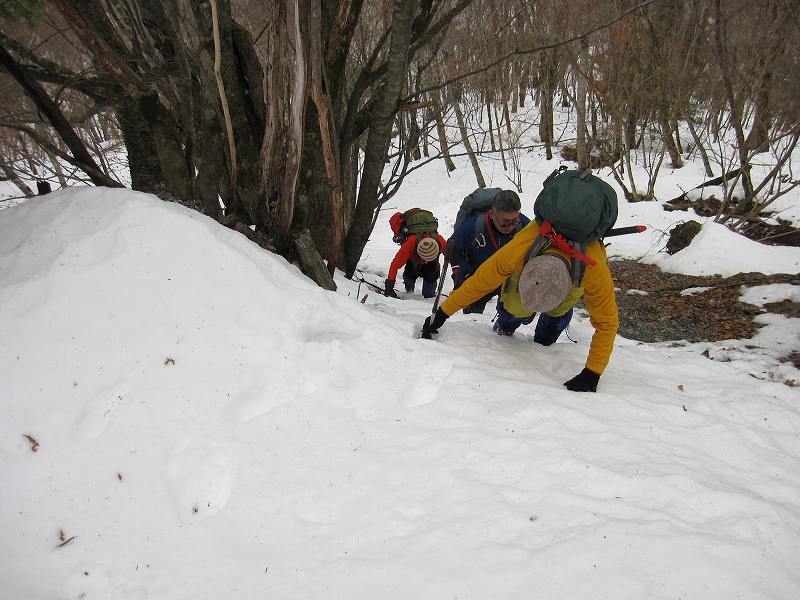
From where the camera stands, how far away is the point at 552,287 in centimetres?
256

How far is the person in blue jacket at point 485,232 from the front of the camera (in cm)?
402

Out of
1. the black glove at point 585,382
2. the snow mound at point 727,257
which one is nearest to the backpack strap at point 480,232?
the black glove at point 585,382

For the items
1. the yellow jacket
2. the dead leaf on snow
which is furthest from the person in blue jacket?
the dead leaf on snow

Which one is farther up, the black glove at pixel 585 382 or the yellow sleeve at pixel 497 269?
the yellow sleeve at pixel 497 269

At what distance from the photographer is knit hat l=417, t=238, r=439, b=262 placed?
19.2ft

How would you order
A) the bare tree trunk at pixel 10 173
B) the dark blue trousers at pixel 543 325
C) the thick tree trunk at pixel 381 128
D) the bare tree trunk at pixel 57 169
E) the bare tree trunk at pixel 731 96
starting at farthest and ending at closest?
the bare tree trunk at pixel 731 96 → the bare tree trunk at pixel 57 169 → the bare tree trunk at pixel 10 173 → the dark blue trousers at pixel 543 325 → the thick tree trunk at pixel 381 128

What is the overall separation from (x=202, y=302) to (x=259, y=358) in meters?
0.45

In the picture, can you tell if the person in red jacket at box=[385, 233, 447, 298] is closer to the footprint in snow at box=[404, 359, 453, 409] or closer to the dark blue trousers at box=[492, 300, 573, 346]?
the dark blue trousers at box=[492, 300, 573, 346]

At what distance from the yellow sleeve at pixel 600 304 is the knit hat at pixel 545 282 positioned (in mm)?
→ 269

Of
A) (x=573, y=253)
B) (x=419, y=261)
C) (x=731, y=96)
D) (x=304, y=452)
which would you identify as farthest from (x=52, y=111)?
(x=731, y=96)

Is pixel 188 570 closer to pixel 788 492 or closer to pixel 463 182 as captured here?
pixel 788 492

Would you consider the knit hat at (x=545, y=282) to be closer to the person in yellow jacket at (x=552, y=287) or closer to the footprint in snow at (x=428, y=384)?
the person in yellow jacket at (x=552, y=287)

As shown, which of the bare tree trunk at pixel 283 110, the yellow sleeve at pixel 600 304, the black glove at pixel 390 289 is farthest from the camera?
the black glove at pixel 390 289

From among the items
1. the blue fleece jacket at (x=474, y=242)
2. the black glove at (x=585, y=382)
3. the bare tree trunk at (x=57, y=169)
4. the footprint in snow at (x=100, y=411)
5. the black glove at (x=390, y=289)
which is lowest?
the footprint in snow at (x=100, y=411)
